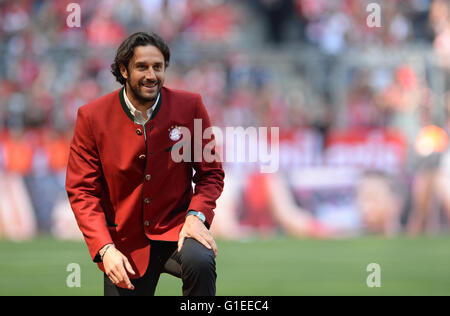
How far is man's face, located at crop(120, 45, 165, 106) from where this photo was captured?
3893mm

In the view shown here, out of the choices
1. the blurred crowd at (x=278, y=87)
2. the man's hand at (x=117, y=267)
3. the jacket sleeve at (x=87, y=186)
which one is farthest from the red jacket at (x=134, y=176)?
the blurred crowd at (x=278, y=87)

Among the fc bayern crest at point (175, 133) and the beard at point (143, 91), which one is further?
the fc bayern crest at point (175, 133)

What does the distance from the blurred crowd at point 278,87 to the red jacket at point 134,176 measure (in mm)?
9642

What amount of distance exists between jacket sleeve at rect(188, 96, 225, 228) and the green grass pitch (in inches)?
152

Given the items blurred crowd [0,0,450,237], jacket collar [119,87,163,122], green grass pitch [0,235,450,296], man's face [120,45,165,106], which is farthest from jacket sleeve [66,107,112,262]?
blurred crowd [0,0,450,237]

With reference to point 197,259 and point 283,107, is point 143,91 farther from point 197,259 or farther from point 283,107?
point 283,107

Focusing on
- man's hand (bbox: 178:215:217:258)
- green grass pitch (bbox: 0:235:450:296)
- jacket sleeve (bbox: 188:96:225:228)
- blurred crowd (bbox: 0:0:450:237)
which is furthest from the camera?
blurred crowd (bbox: 0:0:450:237)

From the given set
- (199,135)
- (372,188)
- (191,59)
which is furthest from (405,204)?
(199,135)

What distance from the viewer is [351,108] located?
15625mm

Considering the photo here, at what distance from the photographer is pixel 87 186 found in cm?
403

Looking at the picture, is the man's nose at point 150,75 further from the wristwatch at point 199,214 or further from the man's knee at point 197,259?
the man's knee at point 197,259

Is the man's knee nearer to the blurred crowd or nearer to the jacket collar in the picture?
the jacket collar

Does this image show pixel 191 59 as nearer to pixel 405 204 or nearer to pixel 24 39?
pixel 24 39

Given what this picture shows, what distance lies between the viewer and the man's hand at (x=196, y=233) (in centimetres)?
377
